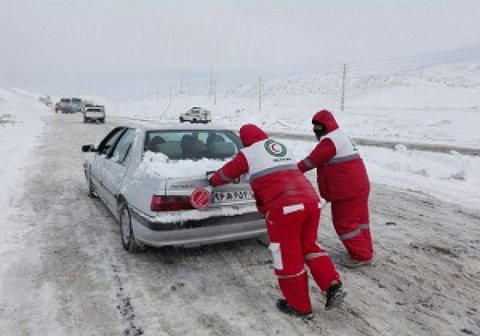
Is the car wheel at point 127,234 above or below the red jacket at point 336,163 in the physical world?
below

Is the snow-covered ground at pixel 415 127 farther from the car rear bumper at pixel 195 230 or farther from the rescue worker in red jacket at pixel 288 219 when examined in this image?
the rescue worker in red jacket at pixel 288 219

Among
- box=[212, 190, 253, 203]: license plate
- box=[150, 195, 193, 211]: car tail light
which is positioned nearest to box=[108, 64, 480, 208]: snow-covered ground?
box=[212, 190, 253, 203]: license plate

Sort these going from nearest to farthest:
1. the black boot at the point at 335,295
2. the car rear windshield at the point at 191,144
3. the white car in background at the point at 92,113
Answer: the black boot at the point at 335,295 → the car rear windshield at the point at 191,144 → the white car in background at the point at 92,113

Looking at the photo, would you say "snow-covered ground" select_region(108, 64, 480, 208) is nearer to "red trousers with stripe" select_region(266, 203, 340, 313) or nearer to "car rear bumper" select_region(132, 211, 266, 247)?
"car rear bumper" select_region(132, 211, 266, 247)

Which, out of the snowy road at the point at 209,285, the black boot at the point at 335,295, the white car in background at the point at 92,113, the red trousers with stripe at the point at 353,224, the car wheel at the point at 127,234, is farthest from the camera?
the white car in background at the point at 92,113

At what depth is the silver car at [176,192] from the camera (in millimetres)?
4008

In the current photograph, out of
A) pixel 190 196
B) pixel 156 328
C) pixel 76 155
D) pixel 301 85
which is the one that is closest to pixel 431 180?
pixel 190 196

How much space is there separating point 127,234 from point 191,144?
133cm

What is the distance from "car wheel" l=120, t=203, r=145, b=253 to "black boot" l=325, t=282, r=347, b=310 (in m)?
2.14

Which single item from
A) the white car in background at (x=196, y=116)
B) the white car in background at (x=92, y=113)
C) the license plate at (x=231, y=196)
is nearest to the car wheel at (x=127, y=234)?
the license plate at (x=231, y=196)

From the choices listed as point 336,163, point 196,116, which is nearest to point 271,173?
point 336,163

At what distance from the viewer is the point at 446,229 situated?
5656 millimetres

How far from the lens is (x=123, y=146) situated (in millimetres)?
5465

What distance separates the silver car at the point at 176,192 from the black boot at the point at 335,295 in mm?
1277
